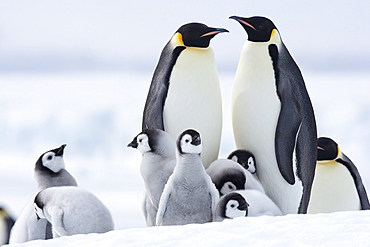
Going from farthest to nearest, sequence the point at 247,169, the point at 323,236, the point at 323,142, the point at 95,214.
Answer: the point at 323,142
the point at 247,169
the point at 95,214
the point at 323,236

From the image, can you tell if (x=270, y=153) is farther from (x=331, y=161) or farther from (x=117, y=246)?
(x=117, y=246)

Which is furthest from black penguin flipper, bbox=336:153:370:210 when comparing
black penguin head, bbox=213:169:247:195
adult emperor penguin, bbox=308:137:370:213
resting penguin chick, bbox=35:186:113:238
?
resting penguin chick, bbox=35:186:113:238

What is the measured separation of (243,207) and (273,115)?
0.91m

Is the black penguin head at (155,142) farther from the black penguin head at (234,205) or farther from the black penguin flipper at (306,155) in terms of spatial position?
the black penguin flipper at (306,155)

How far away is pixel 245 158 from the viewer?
4777 millimetres

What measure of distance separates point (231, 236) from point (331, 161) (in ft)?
10.9

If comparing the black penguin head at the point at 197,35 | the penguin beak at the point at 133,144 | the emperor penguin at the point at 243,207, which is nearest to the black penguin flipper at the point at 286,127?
the emperor penguin at the point at 243,207

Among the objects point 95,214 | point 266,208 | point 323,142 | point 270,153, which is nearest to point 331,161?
point 323,142

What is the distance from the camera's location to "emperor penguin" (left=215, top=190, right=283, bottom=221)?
4039 mm

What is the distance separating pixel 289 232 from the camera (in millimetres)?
2938

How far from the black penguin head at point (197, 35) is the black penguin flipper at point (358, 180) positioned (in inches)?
69.4

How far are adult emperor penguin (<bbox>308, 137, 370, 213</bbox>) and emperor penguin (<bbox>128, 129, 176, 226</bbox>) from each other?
1.96m

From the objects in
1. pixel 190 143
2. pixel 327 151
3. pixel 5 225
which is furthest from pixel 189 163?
pixel 5 225

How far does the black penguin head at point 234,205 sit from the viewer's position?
4027 mm
